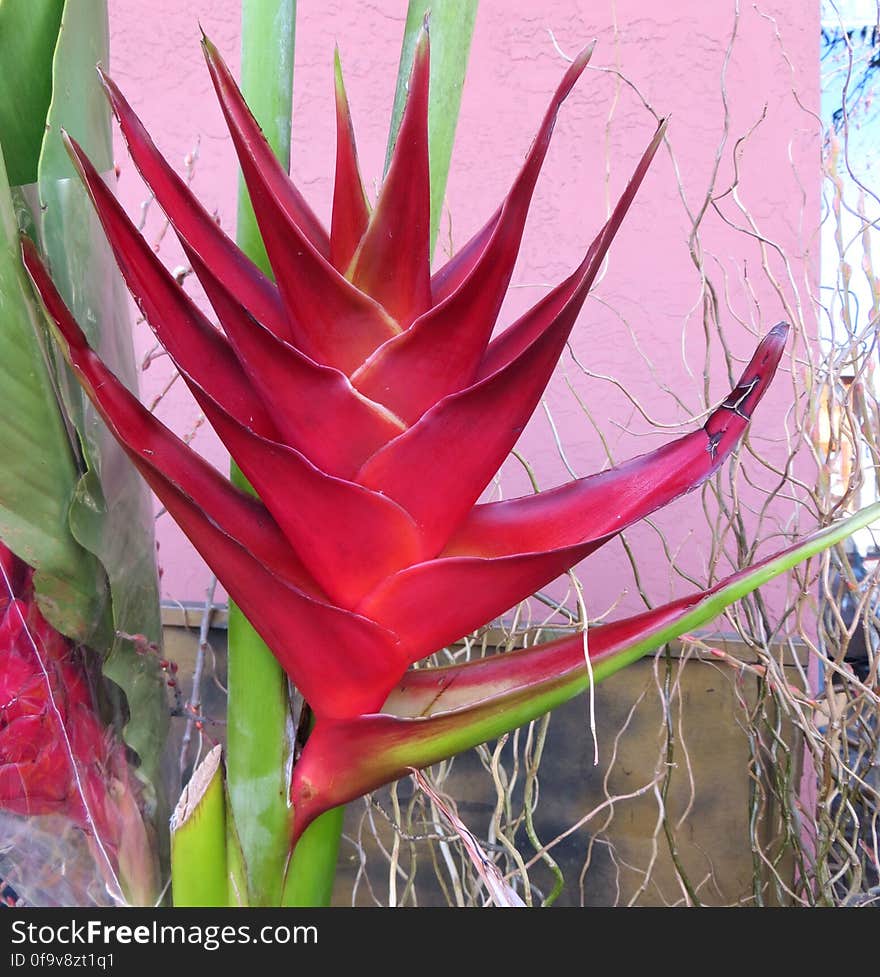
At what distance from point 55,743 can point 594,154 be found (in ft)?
3.78

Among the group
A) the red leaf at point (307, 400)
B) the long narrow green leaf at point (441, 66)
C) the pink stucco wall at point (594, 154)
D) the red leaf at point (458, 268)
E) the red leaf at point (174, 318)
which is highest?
the pink stucco wall at point (594, 154)

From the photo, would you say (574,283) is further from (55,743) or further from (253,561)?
(55,743)

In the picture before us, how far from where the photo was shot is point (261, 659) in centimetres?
34

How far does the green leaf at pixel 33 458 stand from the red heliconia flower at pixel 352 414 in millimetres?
22

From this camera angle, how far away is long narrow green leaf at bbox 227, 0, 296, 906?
326mm

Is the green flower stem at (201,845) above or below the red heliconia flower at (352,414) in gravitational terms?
below

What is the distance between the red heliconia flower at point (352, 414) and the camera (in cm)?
28

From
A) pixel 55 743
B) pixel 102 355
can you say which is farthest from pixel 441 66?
pixel 55 743

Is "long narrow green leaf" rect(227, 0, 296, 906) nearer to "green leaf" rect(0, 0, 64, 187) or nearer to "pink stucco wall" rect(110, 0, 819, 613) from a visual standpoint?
"green leaf" rect(0, 0, 64, 187)

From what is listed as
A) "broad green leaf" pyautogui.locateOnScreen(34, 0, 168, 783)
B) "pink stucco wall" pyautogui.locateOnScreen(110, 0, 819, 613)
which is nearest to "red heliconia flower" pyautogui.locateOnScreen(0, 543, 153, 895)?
"broad green leaf" pyautogui.locateOnScreen(34, 0, 168, 783)

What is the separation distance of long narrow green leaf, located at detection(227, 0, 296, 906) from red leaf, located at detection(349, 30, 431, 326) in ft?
0.22

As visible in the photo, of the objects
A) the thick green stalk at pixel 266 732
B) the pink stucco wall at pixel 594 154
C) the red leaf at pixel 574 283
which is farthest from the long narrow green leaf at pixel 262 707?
the pink stucco wall at pixel 594 154

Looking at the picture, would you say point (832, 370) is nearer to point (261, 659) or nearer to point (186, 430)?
point (261, 659)

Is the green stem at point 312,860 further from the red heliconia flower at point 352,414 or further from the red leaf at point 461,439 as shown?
the red leaf at point 461,439
